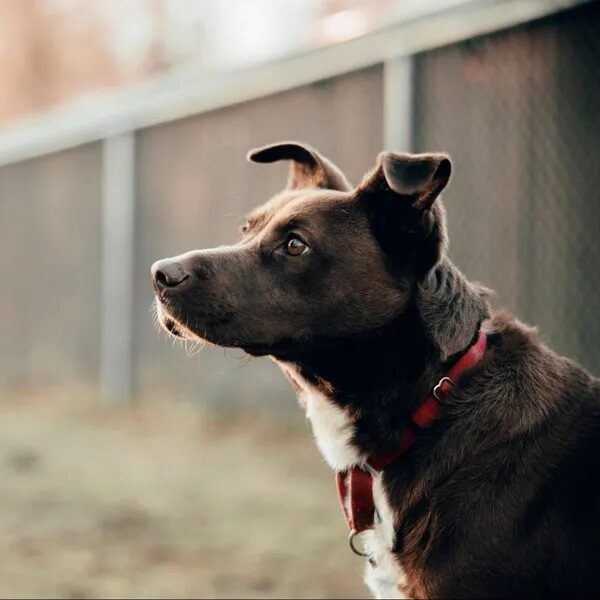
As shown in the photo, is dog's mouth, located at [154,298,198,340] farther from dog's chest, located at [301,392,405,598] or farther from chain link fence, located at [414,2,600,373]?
chain link fence, located at [414,2,600,373]

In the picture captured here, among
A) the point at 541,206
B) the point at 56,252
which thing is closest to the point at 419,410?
the point at 541,206

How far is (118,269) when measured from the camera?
23.5ft

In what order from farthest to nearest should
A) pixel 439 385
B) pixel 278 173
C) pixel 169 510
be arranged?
pixel 278 173, pixel 169 510, pixel 439 385

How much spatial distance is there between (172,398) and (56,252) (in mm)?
2128

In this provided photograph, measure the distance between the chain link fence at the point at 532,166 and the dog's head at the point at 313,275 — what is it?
1.54 meters

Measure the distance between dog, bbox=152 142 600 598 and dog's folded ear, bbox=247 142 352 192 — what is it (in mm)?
324

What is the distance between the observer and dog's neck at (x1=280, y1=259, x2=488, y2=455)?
2279mm

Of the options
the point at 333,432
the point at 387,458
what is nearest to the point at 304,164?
the point at 333,432

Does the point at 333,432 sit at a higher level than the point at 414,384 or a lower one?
lower

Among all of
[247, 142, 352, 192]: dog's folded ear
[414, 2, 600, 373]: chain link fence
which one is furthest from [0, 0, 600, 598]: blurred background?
[247, 142, 352, 192]: dog's folded ear

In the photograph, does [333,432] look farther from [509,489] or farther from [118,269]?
[118,269]

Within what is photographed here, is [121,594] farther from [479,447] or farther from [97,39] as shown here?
[97,39]

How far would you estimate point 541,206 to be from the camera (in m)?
3.91

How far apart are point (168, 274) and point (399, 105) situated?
104 inches
